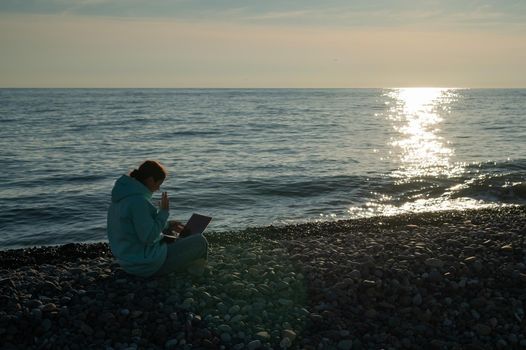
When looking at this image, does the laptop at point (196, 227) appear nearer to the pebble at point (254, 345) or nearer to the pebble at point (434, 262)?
the pebble at point (254, 345)

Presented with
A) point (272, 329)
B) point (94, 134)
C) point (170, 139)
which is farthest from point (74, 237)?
point (94, 134)

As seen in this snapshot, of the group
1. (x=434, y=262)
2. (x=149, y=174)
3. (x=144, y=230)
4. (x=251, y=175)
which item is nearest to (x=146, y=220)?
(x=144, y=230)

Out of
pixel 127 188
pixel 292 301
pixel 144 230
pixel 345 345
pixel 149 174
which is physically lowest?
pixel 345 345

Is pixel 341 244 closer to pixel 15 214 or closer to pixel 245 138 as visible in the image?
pixel 15 214

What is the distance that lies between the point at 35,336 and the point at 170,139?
102ft

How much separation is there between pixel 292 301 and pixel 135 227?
2434mm

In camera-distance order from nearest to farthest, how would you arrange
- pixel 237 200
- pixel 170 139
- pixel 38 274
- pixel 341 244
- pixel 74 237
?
1. pixel 38 274
2. pixel 341 244
3. pixel 74 237
4. pixel 237 200
5. pixel 170 139

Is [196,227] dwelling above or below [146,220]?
below

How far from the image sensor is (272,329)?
740cm

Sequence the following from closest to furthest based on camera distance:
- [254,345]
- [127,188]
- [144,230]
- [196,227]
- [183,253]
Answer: [254,345] < [127,188] < [144,230] < [183,253] < [196,227]

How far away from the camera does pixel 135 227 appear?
8109mm

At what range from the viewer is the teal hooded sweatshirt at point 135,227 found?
798cm

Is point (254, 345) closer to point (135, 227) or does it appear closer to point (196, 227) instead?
point (135, 227)

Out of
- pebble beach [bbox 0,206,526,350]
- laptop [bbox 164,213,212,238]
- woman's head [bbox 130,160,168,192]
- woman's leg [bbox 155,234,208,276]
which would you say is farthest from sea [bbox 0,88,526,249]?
woman's head [bbox 130,160,168,192]
